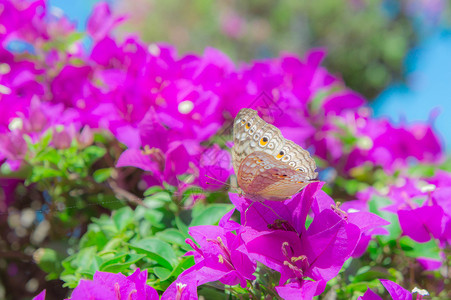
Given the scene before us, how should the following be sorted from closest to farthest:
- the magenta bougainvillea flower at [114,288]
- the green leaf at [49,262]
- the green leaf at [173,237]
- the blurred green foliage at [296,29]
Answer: the magenta bougainvillea flower at [114,288], the green leaf at [173,237], the green leaf at [49,262], the blurred green foliage at [296,29]

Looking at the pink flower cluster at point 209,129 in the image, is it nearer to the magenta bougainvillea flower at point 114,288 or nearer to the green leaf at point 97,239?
the magenta bougainvillea flower at point 114,288

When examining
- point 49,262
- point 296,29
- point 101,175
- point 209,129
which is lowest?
point 296,29

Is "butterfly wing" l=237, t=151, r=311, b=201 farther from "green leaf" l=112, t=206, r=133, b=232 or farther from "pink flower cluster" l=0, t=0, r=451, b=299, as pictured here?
"green leaf" l=112, t=206, r=133, b=232

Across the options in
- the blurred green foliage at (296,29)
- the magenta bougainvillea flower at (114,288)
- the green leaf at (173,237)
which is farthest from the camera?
the blurred green foliage at (296,29)

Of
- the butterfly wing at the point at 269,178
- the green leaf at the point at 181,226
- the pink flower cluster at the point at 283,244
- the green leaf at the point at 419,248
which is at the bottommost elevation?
the green leaf at the point at 181,226

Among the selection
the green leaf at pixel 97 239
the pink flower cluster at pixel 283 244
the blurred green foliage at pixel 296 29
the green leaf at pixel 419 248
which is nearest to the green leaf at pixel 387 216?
the green leaf at pixel 419 248

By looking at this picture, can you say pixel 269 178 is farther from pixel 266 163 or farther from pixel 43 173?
pixel 43 173

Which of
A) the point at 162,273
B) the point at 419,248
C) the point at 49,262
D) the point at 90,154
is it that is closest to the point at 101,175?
the point at 90,154

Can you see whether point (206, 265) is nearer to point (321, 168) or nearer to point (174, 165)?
point (174, 165)
